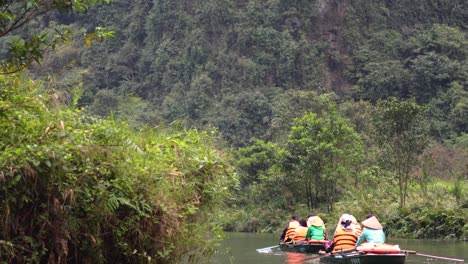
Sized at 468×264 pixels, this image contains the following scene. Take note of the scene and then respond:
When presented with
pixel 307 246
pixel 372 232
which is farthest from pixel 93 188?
pixel 307 246

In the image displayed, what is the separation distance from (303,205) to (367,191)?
5.15 meters

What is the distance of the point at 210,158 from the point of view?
312 inches

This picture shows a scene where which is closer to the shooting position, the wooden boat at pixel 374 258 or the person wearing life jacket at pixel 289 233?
the wooden boat at pixel 374 258

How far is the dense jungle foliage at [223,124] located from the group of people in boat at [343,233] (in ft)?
6.98

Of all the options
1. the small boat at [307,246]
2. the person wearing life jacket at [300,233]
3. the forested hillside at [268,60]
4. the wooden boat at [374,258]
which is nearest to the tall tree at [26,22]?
the wooden boat at [374,258]

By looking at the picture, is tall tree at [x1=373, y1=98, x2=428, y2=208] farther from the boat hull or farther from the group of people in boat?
the boat hull

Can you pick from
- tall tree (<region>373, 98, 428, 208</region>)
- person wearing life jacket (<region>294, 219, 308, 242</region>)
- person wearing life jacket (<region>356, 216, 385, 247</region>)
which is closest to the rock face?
tall tree (<region>373, 98, 428, 208</region>)

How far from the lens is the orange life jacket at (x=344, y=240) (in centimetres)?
1495

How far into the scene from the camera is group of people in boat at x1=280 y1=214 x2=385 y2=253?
1366 centimetres

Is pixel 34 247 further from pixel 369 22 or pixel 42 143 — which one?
pixel 369 22

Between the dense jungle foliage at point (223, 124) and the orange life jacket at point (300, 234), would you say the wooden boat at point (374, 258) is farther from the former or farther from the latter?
the orange life jacket at point (300, 234)

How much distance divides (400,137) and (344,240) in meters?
12.8

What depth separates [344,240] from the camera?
591 inches

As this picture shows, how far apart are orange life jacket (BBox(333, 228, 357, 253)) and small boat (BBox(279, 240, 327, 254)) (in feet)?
8.29
